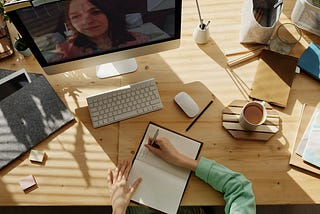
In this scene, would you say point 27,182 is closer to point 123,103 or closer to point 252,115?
point 123,103

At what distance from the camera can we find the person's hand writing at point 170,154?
1.08m

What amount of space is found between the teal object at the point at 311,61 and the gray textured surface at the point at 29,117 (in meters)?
0.90

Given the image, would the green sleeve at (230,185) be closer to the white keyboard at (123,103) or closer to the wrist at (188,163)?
the wrist at (188,163)

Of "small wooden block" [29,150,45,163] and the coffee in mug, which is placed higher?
the coffee in mug

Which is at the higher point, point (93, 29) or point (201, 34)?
point (93, 29)

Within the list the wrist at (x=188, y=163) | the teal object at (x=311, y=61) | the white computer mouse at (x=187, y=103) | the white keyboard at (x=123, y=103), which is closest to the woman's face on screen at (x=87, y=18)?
the white keyboard at (x=123, y=103)

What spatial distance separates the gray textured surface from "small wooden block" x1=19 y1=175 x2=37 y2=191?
0.09 metres

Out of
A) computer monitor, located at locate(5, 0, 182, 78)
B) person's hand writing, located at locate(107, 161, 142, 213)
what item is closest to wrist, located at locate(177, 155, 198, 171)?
person's hand writing, located at locate(107, 161, 142, 213)

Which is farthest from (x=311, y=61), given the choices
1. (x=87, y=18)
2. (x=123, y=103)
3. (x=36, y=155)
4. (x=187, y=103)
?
(x=36, y=155)

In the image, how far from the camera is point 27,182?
1.08m

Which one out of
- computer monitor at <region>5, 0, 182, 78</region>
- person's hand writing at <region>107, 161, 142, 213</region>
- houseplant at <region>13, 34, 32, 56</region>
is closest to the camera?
computer monitor at <region>5, 0, 182, 78</region>

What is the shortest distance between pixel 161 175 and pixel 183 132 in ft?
0.57

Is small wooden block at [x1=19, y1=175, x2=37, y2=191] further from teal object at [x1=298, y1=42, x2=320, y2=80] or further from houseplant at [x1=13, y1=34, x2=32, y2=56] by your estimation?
teal object at [x1=298, y1=42, x2=320, y2=80]

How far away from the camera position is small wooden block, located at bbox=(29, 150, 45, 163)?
111 cm
